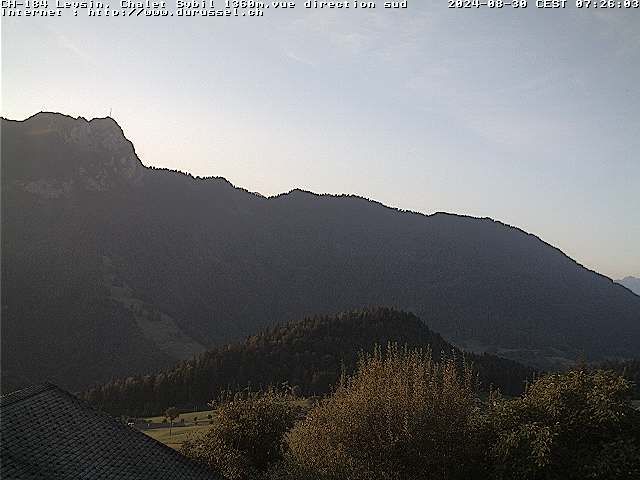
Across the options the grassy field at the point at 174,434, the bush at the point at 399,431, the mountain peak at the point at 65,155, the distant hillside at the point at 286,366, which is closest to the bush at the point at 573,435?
the bush at the point at 399,431

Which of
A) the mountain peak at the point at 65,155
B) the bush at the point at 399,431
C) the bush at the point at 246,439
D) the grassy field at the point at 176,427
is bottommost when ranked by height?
the grassy field at the point at 176,427

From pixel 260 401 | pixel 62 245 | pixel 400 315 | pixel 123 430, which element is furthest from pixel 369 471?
pixel 62 245

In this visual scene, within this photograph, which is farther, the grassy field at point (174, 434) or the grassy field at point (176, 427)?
the grassy field at point (176, 427)

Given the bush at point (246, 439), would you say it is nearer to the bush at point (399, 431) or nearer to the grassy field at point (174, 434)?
the bush at point (399, 431)

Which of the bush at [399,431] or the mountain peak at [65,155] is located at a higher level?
the mountain peak at [65,155]

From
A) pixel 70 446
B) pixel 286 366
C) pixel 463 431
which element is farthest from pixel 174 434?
pixel 70 446

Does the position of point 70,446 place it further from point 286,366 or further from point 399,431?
point 286,366

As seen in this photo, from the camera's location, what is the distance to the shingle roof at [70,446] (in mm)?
12836

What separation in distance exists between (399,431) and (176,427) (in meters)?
35.6

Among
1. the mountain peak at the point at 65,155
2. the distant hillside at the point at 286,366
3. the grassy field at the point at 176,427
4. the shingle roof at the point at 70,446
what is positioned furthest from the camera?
the mountain peak at the point at 65,155

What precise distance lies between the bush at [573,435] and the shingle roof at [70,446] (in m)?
9.59

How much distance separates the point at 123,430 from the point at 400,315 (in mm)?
73738

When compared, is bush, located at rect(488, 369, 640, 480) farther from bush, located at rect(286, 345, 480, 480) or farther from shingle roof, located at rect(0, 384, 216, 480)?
shingle roof, located at rect(0, 384, 216, 480)

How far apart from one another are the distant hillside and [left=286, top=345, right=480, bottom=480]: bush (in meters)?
38.6
